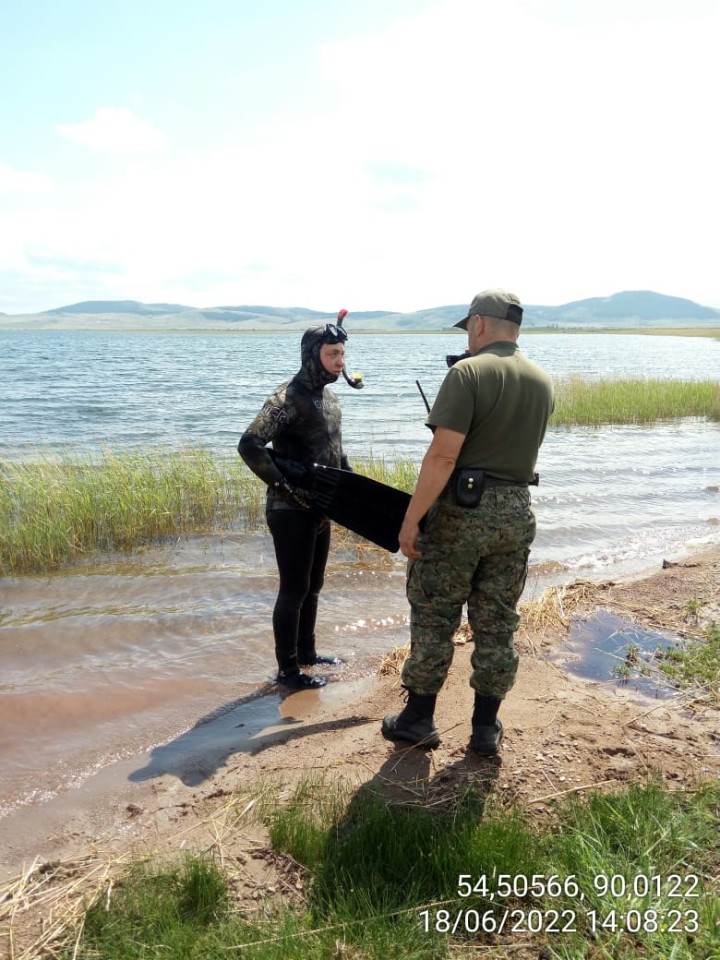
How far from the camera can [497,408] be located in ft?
10.7

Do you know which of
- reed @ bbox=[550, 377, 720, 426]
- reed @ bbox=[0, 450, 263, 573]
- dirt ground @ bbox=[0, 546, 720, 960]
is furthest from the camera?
reed @ bbox=[550, 377, 720, 426]

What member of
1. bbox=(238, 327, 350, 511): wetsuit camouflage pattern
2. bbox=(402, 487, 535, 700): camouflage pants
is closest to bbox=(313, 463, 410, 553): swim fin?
bbox=(238, 327, 350, 511): wetsuit camouflage pattern

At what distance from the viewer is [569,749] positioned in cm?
373

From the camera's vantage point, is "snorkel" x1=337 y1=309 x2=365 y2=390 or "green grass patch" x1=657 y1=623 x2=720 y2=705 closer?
"green grass patch" x1=657 y1=623 x2=720 y2=705

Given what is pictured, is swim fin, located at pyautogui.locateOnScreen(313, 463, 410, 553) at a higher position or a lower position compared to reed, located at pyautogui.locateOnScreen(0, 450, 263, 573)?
higher

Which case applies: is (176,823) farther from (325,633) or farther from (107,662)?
(325,633)

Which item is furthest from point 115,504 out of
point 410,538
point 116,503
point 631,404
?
point 631,404

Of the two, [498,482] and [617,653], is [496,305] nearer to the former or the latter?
[498,482]

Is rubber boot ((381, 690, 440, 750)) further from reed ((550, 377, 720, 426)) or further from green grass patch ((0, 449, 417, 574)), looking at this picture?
reed ((550, 377, 720, 426))

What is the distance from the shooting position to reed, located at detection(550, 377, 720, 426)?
20594 mm

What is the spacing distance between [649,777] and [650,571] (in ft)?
15.8

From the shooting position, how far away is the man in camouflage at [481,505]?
10.6ft

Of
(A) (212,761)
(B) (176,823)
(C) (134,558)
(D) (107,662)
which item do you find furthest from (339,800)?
(C) (134,558)

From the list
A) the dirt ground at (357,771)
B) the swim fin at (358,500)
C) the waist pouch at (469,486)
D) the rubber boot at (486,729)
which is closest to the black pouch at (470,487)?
the waist pouch at (469,486)
